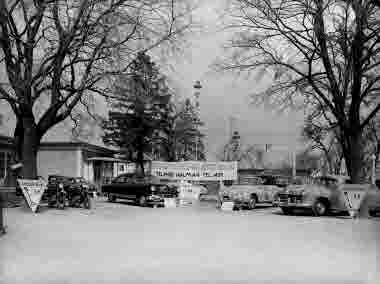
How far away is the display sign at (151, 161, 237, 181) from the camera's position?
2619 centimetres

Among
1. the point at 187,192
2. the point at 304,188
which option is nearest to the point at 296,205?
the point at 304,188

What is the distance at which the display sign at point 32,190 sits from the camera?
17984mm

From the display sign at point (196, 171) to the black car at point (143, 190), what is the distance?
207 cm

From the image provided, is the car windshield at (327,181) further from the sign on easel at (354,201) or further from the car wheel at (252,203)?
the car wheel at (252,203)

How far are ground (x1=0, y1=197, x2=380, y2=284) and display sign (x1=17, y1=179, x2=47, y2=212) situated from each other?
2.08 m

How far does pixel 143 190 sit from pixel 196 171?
4.10 metres

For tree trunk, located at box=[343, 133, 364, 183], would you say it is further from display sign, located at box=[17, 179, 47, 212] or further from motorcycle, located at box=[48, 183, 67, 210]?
display sign, located at box=[17, 179, 47, 212]

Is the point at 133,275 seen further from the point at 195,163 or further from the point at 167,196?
the point at 195,163

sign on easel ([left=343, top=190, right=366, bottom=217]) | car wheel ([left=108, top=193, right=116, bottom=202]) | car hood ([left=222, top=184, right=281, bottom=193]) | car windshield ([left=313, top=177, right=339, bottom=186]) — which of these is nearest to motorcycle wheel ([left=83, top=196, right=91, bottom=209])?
car wheel ([left=108, top=193, right=116, bottom=202])

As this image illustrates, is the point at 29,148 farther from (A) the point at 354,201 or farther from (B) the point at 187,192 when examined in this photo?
(A) the point at 354,201

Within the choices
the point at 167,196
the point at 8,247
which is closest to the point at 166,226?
the point at 8,247

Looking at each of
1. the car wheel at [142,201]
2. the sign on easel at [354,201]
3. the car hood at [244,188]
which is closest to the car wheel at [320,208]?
the sign on easel at [354,201]

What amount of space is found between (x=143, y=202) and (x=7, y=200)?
613 centimetres

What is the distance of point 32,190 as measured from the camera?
18.2 meters
